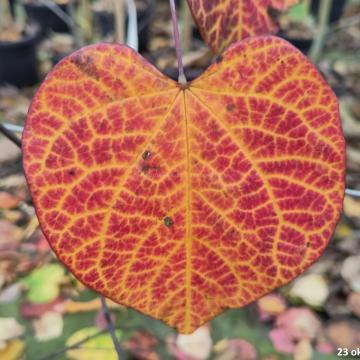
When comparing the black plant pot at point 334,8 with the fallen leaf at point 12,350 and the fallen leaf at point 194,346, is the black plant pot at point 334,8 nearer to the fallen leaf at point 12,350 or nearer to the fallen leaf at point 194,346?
the fallen leaf at point 194,346

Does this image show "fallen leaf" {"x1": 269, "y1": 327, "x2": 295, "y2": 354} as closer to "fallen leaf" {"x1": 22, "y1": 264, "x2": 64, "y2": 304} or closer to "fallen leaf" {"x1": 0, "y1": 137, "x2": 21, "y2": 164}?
"fallen leaf" {"x1": 22, "y1": 264, "x2": 64, "y2": 304}

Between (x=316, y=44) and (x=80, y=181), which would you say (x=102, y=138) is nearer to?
(x=80, y=181)

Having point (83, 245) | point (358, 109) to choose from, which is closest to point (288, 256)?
point (83, 245)

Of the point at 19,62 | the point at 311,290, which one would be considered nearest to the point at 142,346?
the point at 311,290

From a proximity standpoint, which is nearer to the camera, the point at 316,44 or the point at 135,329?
the point at 135,329

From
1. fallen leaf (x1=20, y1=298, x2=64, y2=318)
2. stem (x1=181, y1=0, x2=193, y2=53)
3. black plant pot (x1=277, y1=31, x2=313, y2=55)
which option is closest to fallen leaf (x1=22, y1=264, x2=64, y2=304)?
fallen leaf (x1=20, y1=298, x2=64, y2=318)

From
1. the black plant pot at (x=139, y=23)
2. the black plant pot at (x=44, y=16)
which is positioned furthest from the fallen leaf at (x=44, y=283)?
the black plant pot at (x=44, y=16)
